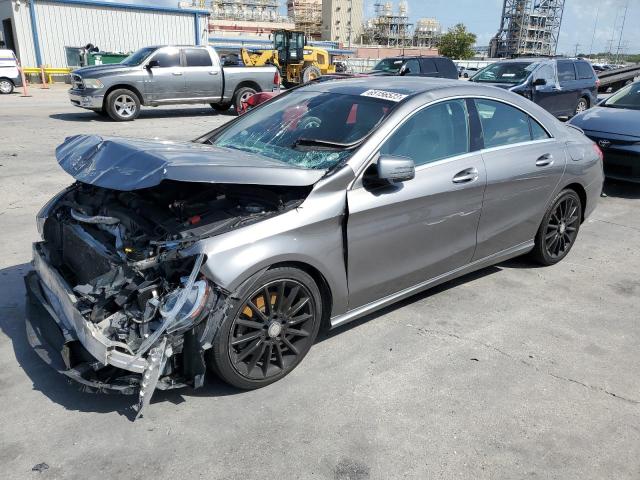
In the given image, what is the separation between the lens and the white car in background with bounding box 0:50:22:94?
20141 millimetres

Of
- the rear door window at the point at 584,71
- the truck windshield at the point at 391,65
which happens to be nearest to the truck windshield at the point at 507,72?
the rear door window at the point at 584,71

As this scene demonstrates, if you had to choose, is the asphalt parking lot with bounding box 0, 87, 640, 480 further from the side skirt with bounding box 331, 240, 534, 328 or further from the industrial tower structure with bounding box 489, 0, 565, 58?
the industrial tower structure with bounding box 489, 0, 565, 58

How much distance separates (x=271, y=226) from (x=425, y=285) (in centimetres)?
149

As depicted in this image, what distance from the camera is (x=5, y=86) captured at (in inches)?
→ 817

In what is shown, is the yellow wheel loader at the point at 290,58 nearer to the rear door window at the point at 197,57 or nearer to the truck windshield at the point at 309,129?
the rear door window at the point at 197,57

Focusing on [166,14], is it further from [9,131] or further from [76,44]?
[9,131]

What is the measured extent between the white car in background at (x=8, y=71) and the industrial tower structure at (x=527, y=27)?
121 metres

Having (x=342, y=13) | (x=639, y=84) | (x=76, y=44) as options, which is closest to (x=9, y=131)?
(x=639, y=84)

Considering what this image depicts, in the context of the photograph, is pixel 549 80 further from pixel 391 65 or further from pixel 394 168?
pixel 394 168

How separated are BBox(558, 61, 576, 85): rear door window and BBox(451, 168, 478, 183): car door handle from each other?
38.4 feet

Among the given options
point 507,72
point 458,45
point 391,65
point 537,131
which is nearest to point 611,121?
point 537,131

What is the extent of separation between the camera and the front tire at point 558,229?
16.1ft

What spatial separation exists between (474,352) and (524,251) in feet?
5.04

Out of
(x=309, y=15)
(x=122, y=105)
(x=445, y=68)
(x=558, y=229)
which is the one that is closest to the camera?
(x=558, y=229)
